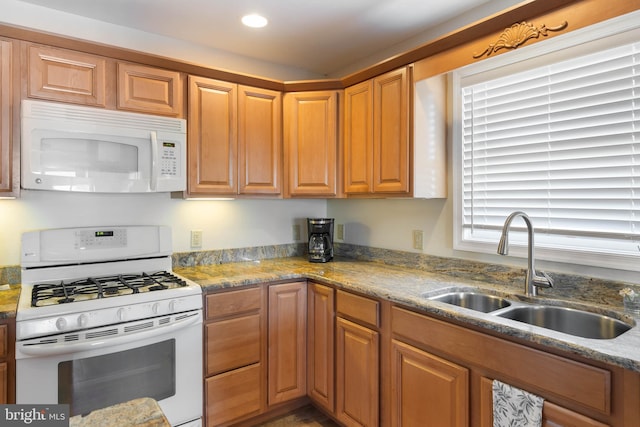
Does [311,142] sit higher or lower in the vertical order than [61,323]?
higher

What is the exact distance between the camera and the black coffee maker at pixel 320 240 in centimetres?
285

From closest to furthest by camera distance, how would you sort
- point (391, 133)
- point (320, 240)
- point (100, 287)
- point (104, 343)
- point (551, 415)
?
1. point (551, 415)
2. point (104, 343)
3. point (100, 287)
4. point (391, 133)
5. point (320, 240)

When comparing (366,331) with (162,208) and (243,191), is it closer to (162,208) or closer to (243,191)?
(243,191)

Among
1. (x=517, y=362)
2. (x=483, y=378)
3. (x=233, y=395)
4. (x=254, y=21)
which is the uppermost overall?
(x=254, y=21)

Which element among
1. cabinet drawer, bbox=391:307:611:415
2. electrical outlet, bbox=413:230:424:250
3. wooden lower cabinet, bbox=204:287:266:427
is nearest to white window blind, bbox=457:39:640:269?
electrical outlet, bbox=413:230:424:250

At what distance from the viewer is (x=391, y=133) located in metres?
2.34

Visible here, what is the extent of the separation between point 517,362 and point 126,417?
4.18ft

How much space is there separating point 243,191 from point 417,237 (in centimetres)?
122

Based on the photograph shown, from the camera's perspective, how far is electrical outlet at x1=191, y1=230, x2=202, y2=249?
8.86 ft

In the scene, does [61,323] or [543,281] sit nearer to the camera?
[61,323]

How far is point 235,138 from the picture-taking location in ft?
8.38

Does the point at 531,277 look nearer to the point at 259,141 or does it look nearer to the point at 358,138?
the point at 358,138

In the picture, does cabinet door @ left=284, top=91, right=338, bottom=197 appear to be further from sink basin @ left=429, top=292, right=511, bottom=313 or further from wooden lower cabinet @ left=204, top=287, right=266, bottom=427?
sink basin @ left=429, top=292, right=511, bottom=313

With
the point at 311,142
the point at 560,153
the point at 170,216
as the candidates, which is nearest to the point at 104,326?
the point at 170,216
